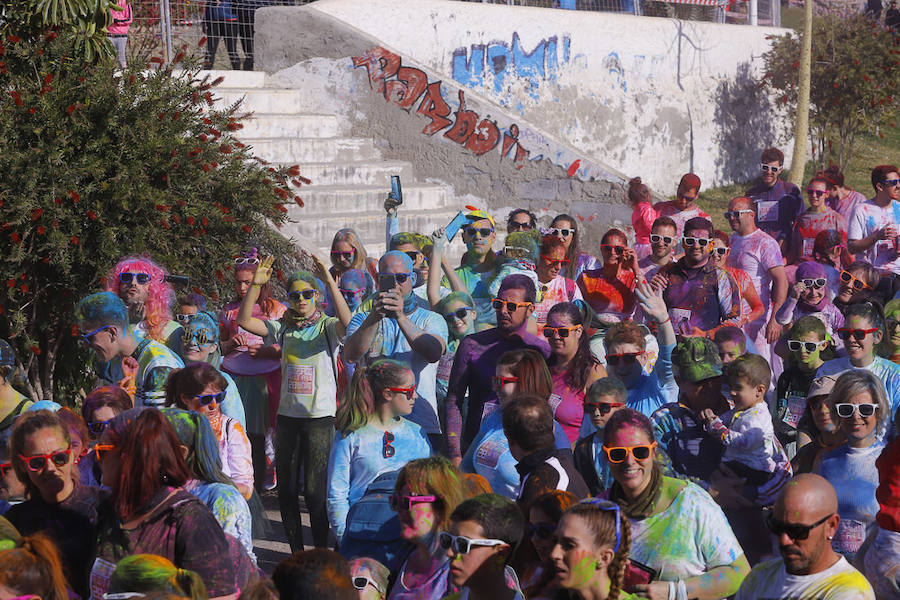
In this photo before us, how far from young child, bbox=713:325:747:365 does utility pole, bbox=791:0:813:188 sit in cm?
1088

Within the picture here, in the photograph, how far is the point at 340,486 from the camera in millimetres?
5434

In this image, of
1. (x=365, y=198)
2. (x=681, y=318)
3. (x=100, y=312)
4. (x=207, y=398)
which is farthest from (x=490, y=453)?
(x=365, y=198)

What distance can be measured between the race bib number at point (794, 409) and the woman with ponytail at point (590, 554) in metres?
3.02

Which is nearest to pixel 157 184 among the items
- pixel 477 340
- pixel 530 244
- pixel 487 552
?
pixel 530 244

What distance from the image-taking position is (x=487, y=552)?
370 cm

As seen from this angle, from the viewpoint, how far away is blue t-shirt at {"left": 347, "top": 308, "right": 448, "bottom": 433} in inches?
264

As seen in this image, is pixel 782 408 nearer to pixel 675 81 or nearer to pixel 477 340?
pixel 477 340

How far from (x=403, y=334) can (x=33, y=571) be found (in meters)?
3.61

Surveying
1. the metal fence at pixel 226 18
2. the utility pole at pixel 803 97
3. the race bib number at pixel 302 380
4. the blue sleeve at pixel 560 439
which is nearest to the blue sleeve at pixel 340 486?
the blue sleeve at pixel 560 439

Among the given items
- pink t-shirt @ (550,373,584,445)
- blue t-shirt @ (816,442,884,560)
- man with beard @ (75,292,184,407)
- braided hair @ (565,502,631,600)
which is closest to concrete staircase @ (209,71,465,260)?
man with beard @ (75,292,184,407)

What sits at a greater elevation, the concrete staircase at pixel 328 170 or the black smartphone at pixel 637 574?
the concrete staircase at pixel 328 170

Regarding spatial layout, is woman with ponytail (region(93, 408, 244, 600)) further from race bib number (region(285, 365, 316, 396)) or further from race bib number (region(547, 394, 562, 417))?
race bib number (region(285, 365, 316, 396))

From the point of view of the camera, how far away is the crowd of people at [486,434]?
3691mm

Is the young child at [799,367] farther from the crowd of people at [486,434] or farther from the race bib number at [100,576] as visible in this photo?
the race bib number at [100,576]
